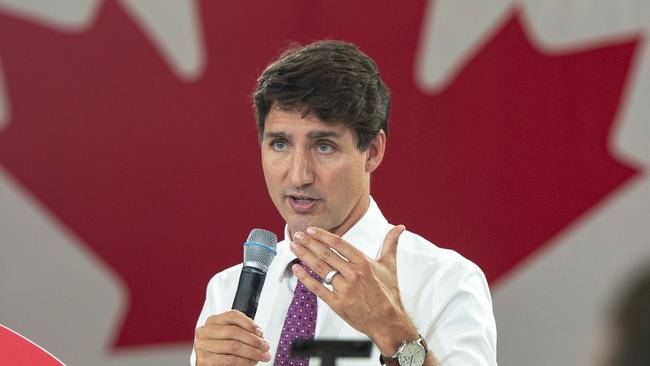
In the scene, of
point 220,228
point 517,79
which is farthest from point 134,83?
point 517,79

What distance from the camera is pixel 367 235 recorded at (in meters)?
1.99

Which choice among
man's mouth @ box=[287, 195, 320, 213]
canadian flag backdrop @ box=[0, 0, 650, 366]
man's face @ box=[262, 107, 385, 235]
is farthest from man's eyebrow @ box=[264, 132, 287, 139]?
canadian flag backdrop @ box=[0, 0, 650, 366]

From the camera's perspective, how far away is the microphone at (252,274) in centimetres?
153

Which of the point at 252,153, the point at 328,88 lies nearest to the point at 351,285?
the point at 328,88

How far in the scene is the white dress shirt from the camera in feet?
5.61

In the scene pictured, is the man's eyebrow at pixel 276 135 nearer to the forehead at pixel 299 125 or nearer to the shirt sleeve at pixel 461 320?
the forehead at pixel 299 125

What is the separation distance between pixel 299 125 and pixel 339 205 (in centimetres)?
20

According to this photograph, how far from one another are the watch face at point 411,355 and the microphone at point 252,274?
0.27 meters

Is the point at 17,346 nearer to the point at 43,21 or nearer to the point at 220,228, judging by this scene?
the point at 220,228

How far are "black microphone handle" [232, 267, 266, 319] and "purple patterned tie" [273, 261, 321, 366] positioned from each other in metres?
0.30

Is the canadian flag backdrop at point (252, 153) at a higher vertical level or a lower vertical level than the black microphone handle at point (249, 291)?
higher

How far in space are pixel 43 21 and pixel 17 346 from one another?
6.55 ft

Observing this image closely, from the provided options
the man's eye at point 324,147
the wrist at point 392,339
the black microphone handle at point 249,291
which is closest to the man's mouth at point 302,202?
the man's eye at point 324,147

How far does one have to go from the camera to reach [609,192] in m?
3.41
